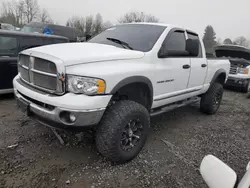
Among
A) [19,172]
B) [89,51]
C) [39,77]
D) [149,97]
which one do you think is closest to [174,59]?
[149,97]

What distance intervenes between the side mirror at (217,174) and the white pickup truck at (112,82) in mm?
1372

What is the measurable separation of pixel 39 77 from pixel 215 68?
13.0 ft

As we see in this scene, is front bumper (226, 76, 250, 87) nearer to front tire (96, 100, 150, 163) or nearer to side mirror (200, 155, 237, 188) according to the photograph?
front tire (96, 100, 150, 163)

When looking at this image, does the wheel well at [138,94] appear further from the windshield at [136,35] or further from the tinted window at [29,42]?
the tinted window at [29,42]

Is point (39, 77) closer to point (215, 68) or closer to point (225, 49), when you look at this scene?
point (215, 68)

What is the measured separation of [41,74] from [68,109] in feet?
2.09

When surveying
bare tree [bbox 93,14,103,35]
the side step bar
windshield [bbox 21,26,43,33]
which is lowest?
the side step bar

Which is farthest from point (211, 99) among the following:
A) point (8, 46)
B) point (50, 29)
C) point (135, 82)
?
point (50, 29)

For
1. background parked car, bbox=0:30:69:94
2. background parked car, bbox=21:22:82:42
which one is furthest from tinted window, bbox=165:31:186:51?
background parked car, bbox=21:22:82:42

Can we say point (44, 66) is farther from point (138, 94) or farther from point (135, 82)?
point (138, 94)

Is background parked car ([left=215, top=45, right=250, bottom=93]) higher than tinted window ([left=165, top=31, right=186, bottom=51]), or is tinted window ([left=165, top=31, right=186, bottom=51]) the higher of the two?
tinted window ([left=165, top=31, right=186, bottom=51])

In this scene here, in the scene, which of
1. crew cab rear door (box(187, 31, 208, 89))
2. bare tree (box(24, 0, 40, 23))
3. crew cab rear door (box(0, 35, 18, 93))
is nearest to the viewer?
crew cab rear door (box(187, 31, 208, 89))

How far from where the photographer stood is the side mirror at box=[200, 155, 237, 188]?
128cm

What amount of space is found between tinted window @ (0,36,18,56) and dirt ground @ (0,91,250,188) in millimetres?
1275
